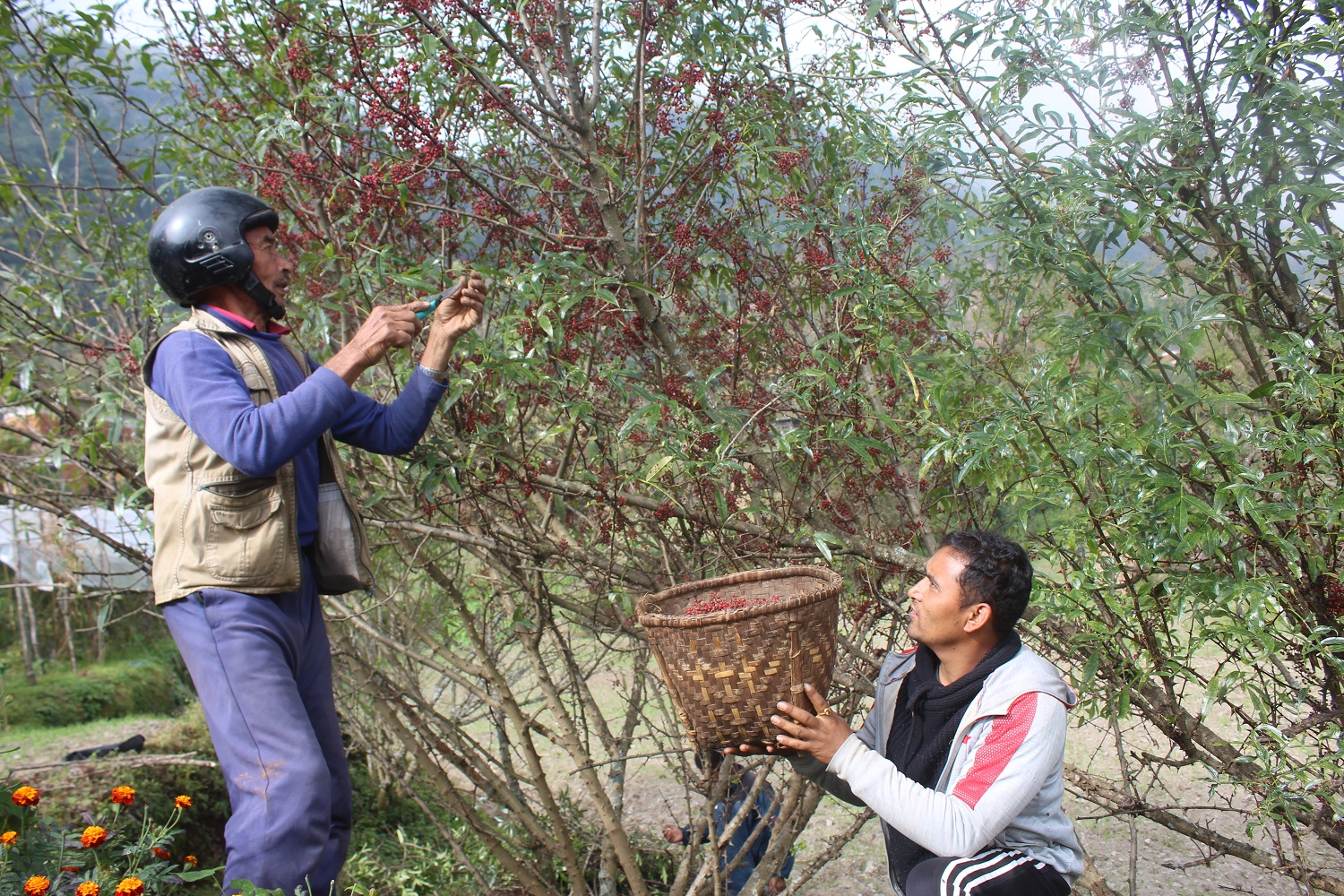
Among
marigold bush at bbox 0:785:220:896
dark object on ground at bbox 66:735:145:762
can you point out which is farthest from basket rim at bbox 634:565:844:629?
dark object on ground at bbox 66:735:145:762

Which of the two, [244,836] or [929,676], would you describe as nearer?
[244,836]

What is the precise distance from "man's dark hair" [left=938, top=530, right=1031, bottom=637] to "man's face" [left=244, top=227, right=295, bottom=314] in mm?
1590

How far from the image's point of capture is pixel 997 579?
178 cm

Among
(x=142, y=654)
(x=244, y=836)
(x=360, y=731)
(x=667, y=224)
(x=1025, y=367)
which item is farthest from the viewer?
(x=142, y=654)

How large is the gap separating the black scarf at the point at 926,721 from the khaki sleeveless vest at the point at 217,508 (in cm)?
128

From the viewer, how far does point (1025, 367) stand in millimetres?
3275

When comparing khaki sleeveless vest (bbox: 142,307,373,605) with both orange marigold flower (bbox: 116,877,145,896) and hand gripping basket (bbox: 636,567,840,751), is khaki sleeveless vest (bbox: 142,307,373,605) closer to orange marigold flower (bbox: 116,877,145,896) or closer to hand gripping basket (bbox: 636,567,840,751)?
orange marigold flower (bbox: 116,877,145,896)

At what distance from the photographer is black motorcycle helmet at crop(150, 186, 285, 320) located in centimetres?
199

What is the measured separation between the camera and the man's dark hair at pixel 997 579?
1.78 m

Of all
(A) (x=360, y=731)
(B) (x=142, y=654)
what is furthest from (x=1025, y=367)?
(B) (x=142, y=654)

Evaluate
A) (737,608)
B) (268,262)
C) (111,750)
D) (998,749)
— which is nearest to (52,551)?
(111,750)

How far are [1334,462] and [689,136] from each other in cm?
175

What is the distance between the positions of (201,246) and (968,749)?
183 centimetres

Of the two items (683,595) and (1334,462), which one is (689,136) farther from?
(1334,462)
